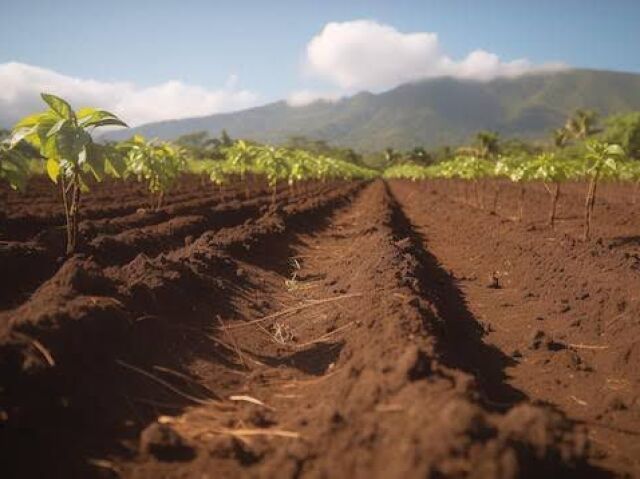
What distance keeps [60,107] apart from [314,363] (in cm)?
439

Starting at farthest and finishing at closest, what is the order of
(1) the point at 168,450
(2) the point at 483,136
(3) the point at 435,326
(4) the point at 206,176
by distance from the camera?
A: (2) the point at 483,136
(4) the point at 206,176
(3) the point at 435,326
(1) the point at 168,450

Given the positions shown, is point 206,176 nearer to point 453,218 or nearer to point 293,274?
point 453,218

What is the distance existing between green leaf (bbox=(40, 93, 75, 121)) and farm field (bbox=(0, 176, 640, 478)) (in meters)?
2.01

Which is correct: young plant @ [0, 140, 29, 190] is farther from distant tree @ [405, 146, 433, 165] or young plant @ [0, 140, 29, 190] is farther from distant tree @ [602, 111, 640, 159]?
distant tree @ [405, 146, 433, 165]

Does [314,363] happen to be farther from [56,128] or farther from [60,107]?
[60,107]

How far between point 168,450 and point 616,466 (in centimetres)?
288

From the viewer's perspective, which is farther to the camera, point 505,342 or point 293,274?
point 293,274

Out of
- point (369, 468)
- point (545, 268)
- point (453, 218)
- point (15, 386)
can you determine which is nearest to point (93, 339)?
point (15, 386)

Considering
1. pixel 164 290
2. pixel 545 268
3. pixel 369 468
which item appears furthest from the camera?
pixel 545 268

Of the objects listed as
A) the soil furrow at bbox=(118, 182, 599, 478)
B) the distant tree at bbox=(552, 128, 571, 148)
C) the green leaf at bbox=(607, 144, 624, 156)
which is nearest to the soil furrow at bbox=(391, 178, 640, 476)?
the soil furrow at bbox=(118, 182, 599, 478)

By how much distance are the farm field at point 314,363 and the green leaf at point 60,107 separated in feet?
6.58

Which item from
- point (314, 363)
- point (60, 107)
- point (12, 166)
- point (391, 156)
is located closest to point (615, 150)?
point (314, 363)

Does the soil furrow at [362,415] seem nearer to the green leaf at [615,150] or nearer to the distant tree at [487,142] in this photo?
the green leaf at [615,150]

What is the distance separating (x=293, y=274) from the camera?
895 cm
